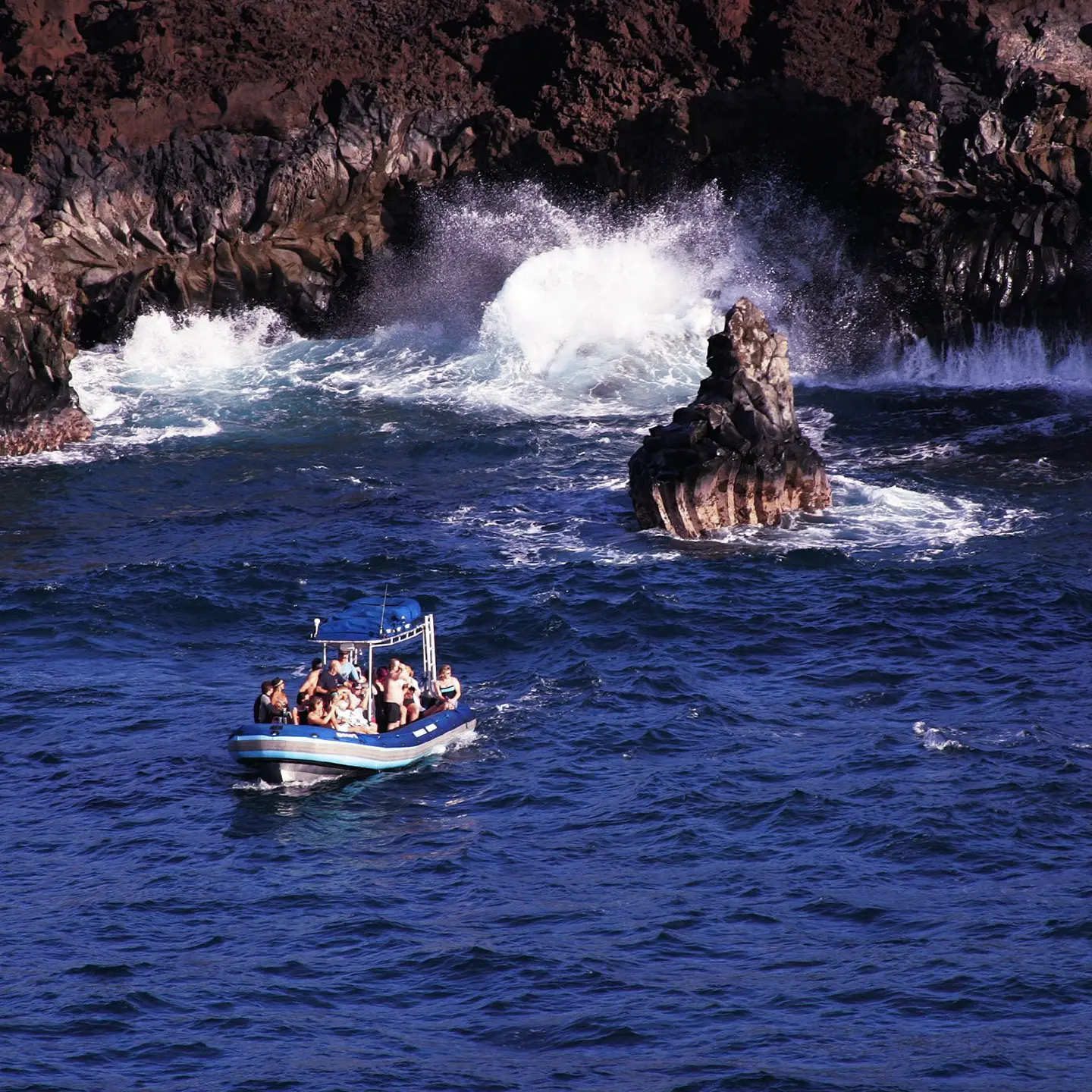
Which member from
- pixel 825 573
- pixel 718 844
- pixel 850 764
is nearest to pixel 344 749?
pixel 718 844

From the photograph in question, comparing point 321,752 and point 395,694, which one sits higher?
point 395,694

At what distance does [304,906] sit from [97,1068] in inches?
180

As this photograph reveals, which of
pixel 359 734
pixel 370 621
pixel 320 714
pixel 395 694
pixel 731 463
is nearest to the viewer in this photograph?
pixel 359 734

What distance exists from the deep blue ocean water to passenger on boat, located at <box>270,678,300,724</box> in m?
1.30

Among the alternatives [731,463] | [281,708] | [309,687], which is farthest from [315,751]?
[731,463]

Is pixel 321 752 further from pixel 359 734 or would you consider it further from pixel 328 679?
pixel 328 679

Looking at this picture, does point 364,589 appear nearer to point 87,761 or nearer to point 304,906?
point 87,761

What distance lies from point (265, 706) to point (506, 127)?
35.7 meters

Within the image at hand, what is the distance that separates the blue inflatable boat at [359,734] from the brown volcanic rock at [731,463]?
9.53 m

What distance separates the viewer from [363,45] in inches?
2424

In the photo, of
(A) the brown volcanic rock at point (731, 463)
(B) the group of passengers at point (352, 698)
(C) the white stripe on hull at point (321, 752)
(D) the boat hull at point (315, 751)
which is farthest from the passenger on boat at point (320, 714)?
(A) the brown volcanic rock at point (731, 463)

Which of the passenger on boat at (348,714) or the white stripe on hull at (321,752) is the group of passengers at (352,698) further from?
the white stripe on hull at (321,752)

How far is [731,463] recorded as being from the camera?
132ft

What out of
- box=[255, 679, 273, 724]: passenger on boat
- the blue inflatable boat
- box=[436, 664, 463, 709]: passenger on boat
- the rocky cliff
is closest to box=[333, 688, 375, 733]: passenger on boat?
the blue inflatable boat
